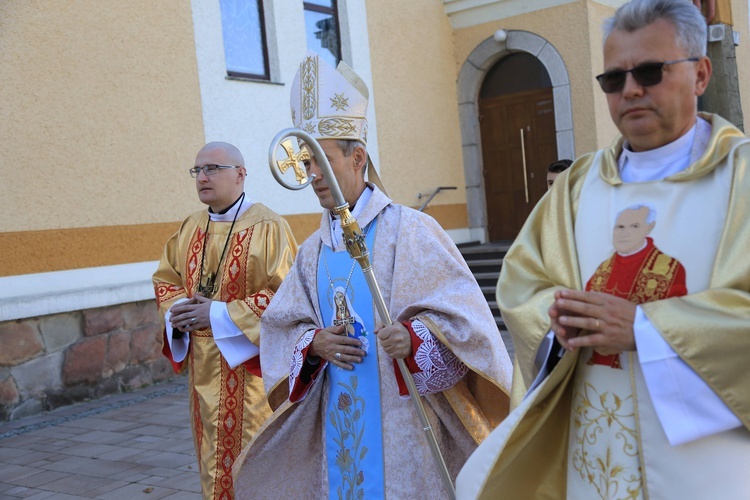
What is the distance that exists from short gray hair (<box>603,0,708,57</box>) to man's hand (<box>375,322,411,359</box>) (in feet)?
3.83

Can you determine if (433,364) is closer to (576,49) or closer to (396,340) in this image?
(396,340)

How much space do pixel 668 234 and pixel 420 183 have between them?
984 centimetres

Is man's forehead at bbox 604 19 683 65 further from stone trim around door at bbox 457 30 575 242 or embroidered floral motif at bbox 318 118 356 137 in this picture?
stone trim around door at bbox 457 30 575 242

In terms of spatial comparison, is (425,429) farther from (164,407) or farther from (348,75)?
(164,407)

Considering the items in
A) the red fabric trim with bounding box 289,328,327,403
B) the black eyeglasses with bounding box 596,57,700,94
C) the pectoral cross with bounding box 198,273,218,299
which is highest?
the black eyeglasses with bounding box 596,57,700,94

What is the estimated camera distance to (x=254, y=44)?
372 inches

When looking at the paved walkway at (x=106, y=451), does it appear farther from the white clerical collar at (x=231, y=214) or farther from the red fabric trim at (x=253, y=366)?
the white clerical collar at (x=231, y=214)

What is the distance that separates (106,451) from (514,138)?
27.3ft

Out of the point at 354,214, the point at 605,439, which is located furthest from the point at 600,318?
the point at 354,214

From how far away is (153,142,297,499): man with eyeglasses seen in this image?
152 inches

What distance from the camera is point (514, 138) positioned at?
41.7 ft

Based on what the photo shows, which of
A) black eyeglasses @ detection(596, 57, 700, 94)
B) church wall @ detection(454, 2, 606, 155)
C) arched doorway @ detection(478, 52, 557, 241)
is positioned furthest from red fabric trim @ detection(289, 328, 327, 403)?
arched doorway @ detection(478, 52, 557, 241)

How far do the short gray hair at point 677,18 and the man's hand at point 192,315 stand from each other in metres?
2.43

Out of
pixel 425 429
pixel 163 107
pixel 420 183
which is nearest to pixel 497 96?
pixel 420 183
